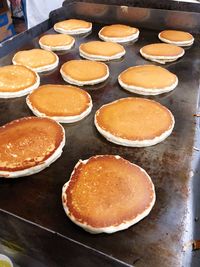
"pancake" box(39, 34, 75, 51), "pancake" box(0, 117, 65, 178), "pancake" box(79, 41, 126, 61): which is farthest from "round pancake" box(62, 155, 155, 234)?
"pancake" box(39, 34, 75, 51)

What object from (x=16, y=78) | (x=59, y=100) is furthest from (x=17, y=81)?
(x=59, y=100)

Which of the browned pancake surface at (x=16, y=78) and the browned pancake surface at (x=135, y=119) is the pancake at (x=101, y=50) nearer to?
the browned pancake surface at (x=16, y=78)

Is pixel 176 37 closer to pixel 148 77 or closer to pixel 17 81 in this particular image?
pixel 148 77

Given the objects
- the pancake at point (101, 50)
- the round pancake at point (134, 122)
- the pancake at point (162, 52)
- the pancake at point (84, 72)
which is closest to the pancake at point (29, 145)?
the round pancake at point (134, 122)

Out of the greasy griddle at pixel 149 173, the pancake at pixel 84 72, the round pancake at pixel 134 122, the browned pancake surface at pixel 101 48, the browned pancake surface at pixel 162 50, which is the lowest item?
the greasy griddle at pixel 149 173

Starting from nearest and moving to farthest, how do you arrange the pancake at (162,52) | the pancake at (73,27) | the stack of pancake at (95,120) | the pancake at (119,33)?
1. the stack of pancake at (95,120)
2. the pancake at (162,52)
3. the pancake at (119,33)
4. the pancake at (73,27)

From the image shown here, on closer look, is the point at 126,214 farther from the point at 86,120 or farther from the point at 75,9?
the point at 75,9

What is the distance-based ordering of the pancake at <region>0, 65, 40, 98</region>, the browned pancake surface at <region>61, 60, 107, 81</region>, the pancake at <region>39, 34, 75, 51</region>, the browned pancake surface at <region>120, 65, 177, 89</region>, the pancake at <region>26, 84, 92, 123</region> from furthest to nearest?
the pancake at <region>39, 34, 75, 51</region>
the browned pancake surface at <region>61, 60, 107, 81</region>
the browned pancake surface at <region>120, 65, 177, 89</region>
the pancake at <region>0, 65, 40, 98</region>
the pancake at <region>26, 84, 92, 123</region>

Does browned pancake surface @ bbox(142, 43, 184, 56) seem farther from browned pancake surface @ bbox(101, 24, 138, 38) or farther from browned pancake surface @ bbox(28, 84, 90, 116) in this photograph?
browned pancake surface @ bbox(28, 84, 90, 116)
